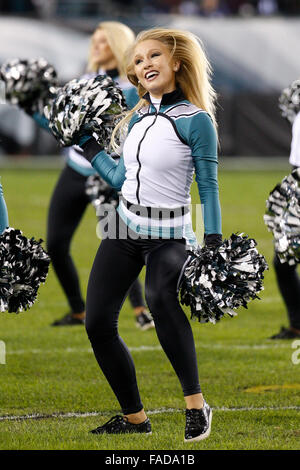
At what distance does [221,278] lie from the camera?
11.8 ft

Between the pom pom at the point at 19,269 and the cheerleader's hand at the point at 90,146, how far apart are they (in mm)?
432

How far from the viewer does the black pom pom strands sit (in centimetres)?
362

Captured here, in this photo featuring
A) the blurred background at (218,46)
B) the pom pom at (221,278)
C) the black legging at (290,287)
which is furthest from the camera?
the blurred background at (218,46)

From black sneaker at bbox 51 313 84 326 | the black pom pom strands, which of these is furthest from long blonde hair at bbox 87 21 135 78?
the black pom pom strands

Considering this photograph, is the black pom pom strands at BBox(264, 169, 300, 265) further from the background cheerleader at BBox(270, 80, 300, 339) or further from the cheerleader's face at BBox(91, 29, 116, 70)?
the cheerleader's face at BBox(91, 29, 116, 70)

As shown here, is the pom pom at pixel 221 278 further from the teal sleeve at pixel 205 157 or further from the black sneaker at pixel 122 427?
the black sneaker at pixel 122 427

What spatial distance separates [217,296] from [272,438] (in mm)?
648

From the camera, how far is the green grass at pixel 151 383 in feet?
12.5

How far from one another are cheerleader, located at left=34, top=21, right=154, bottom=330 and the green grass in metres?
0.17

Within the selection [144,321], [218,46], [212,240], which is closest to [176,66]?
[212,240]

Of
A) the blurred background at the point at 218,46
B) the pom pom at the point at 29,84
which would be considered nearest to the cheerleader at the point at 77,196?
the pom pom at the point at 29,84

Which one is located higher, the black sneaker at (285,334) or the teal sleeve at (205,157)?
the teal sleeve at (205,157)

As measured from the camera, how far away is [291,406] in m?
4.39

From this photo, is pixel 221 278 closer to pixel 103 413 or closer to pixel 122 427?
pixel 122 427
